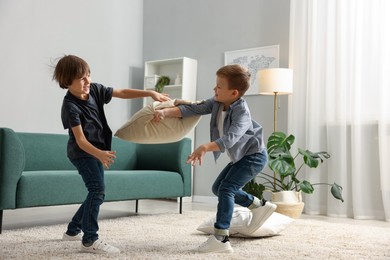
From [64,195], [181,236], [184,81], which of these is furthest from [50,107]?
[181,236]

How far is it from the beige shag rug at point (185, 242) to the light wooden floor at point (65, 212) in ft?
1.29

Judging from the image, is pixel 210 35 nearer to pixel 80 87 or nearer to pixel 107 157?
pixel 80 87

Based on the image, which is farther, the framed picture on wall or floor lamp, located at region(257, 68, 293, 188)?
the framed picture on wall

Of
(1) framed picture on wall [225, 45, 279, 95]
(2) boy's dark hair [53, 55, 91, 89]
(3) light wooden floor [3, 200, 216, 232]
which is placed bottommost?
(3) light wooden floor [3, 200, 216, 232]

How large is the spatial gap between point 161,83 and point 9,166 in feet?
9.41

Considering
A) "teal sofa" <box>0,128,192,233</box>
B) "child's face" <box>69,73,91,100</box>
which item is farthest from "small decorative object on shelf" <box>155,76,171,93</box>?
"child's face" <box>69,73,91,100</box>

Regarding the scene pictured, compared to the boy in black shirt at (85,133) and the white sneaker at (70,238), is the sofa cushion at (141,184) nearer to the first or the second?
the white sneaker at (70,238)

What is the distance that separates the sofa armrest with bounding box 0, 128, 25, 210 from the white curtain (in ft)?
8.57

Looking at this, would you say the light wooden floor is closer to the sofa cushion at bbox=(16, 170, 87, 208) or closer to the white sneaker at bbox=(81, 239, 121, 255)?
the sofa cushion at bbox=(16, 170, 87, 208)

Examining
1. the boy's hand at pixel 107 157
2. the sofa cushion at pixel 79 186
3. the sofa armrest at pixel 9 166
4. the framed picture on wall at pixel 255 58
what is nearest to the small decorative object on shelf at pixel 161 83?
the framed picture on wall at pixel 255 58

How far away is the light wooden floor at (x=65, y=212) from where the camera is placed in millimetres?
3248

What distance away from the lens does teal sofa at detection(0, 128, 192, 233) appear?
2672 millimetres

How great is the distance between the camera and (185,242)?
2449mm

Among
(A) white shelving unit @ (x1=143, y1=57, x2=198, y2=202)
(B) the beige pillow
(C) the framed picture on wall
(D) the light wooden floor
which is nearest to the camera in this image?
(B) the beige pillow
